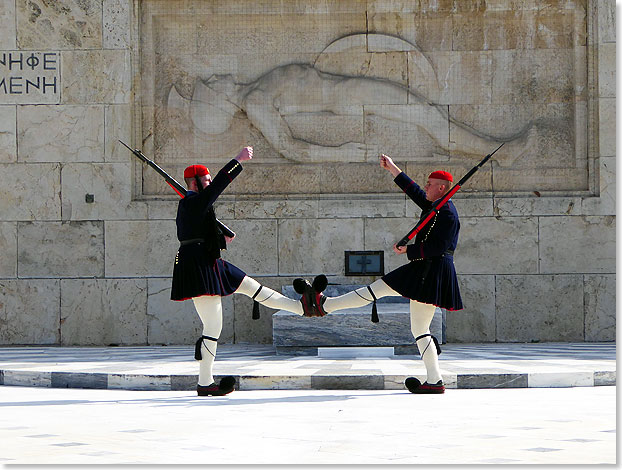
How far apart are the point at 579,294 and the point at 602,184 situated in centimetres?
127

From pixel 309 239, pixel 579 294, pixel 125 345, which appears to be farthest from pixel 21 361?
pixel 579 294

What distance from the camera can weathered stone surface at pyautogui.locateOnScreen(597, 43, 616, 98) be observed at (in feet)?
39.5

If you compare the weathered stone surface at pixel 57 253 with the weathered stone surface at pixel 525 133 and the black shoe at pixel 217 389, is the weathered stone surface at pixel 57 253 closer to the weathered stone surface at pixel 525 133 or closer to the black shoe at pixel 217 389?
the weathered stone surface at pixel 525 133

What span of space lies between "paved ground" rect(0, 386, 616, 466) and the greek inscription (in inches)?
201

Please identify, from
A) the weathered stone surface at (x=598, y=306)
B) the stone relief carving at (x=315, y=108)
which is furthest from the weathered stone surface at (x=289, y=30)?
the weathered stone surface at (x=598, y=306)

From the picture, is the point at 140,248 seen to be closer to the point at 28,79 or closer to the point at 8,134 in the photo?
the point at 8,134

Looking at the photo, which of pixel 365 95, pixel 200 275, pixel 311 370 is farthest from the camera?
pixel 365 95

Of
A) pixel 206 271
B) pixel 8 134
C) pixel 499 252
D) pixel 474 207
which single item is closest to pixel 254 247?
pixel 474 207

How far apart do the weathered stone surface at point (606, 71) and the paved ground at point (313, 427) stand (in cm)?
509

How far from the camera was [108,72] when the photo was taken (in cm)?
1209

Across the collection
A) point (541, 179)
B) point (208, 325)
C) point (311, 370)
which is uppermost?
point (541, 179)

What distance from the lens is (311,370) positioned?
27.8 ft

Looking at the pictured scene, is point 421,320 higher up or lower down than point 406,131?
lower down

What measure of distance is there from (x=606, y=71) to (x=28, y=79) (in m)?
6.57
